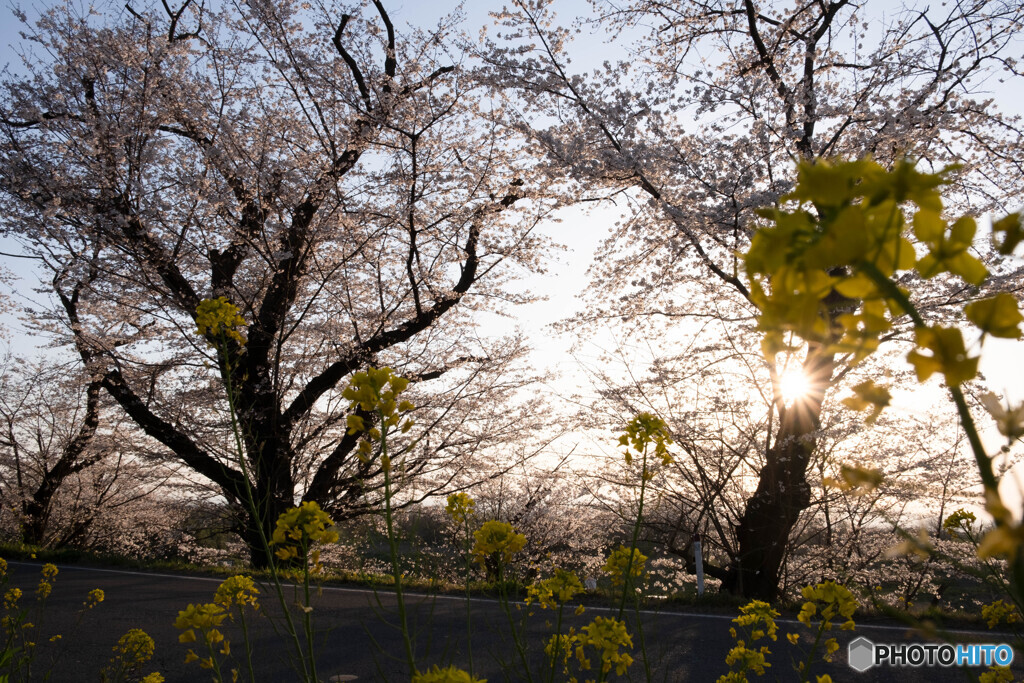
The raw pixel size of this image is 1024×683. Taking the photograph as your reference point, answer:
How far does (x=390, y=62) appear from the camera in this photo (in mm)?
9578

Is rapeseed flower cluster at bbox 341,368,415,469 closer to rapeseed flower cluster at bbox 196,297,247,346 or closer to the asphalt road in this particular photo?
rapeseed flower cluster at bbox 196,297,247,346

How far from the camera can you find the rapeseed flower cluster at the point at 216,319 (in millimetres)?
1872

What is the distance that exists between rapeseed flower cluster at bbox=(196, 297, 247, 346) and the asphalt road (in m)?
1.39

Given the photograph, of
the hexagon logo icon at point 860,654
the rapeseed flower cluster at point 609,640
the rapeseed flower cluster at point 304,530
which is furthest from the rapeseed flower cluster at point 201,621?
the hexagon logo icon at point 860,654

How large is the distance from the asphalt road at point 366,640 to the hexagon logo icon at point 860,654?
63 millimetres

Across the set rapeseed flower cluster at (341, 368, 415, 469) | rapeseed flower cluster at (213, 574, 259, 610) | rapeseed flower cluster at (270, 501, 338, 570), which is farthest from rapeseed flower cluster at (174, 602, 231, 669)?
rapeseed flower cluster at (341, 368, 415, 469)

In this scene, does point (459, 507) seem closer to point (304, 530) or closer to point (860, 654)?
point (304, 530)

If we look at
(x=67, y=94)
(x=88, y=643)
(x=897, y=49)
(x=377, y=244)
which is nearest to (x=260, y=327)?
(x=377, y=244)

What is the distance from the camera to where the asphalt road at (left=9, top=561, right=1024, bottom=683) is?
11.8 feet

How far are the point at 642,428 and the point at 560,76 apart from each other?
7.15 m

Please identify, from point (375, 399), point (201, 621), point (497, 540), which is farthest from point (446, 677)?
point (201, 621)

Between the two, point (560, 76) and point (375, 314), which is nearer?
point (560, 76)

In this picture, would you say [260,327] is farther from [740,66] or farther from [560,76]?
[740,66]

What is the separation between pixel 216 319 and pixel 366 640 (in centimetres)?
330
